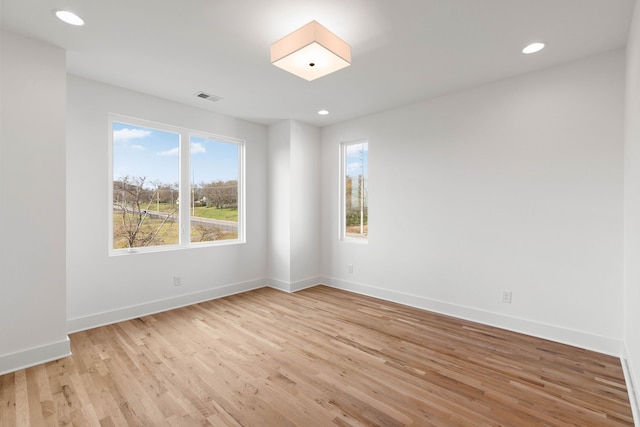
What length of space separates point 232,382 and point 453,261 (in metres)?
2.73

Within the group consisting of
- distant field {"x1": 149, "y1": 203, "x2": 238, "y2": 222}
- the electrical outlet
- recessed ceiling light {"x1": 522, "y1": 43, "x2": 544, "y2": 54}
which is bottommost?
the electrical outlet

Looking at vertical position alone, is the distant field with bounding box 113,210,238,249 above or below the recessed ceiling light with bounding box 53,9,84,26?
below

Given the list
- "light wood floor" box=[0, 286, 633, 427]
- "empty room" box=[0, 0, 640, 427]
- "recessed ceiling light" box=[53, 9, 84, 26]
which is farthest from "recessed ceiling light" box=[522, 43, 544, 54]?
"recessed ceiling light" box=[53, 9, 84, 26]

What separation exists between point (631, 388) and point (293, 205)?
3.91 m

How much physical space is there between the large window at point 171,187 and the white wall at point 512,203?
7.20 feet

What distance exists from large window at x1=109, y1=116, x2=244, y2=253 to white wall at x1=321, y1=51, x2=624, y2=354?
2194mm

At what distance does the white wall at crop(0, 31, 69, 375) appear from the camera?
7.72ft

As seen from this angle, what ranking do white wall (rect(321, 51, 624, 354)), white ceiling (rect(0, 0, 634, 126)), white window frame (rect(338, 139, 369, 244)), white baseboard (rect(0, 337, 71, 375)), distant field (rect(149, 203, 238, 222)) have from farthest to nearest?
white window frame (rect(338, 139, 369, 244)) < distant field (rect(149, 203, 238, 222)) < white wall (rect(321, 51, 624, 354)) < white baseboard (rect(0, 337, 71, 375)) < white ceiling (rect(0, 0, 634, 126))

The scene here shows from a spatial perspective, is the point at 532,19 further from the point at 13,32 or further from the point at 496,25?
the point at 13,32

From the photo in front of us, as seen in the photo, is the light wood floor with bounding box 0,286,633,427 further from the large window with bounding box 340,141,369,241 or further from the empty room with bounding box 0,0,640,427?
the large window with bounding box 340,141,369,241

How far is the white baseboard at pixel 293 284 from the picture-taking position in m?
4.63

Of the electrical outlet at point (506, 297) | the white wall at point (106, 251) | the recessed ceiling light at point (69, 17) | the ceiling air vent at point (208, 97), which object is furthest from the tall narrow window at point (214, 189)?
the electrical outlet at point (506, 297)

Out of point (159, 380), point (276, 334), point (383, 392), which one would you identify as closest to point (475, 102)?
point (383, 392)

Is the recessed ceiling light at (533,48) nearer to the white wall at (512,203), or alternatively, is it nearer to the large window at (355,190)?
the white wall at (512,203)
